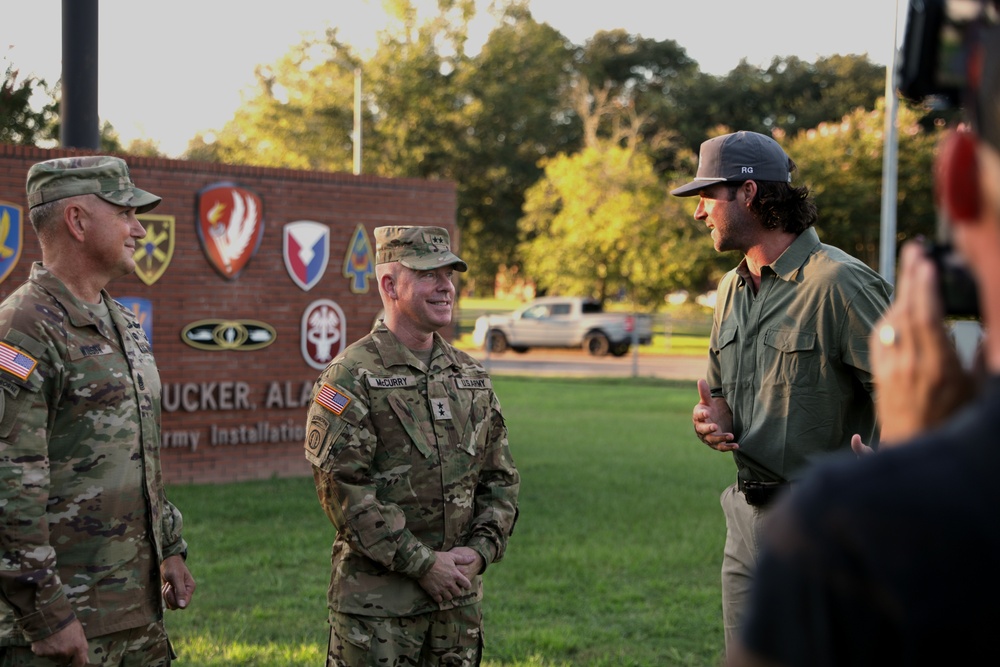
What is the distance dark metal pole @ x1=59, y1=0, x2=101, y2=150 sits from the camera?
27.2ft

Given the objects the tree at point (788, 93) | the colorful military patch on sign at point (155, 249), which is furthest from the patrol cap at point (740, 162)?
the tree at point (788, 93)

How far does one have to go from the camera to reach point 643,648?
20.0ft

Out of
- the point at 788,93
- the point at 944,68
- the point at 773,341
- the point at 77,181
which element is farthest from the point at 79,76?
the point at 788,93

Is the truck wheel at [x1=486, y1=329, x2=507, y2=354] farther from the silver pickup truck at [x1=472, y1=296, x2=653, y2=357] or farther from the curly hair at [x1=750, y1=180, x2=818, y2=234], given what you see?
the curly hair at [x1=750, y1=180, x2=818, y2=234]

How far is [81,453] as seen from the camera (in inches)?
129

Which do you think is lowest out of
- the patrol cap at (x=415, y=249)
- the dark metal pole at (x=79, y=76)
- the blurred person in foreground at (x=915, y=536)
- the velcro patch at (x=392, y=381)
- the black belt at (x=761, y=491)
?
the black belt at (x=761, y=491)

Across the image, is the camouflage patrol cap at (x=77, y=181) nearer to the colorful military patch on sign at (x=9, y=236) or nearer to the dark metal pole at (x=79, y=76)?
the dark metal pole at (x=79, y=76)

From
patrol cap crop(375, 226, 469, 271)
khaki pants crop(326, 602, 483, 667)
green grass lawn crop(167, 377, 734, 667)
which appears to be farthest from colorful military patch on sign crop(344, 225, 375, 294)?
khaki pants crop(326, 602, 483, 667)

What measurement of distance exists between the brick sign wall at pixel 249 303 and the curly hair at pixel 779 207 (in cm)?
711

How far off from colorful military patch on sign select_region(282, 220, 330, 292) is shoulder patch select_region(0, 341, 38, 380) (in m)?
7.97

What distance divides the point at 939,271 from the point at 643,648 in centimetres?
529

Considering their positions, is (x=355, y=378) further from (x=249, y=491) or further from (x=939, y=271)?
(x=249, y=491)

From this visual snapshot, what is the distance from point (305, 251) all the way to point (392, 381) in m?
7.56

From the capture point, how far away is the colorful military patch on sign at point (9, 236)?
9211 millimetres
